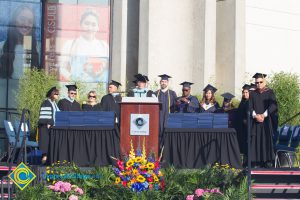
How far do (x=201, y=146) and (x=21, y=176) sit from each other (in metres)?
2.86

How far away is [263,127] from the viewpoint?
46.3ft

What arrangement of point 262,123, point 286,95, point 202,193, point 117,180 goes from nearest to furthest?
point 202,193 < point 117,180 < point 262,123 < point 286,95

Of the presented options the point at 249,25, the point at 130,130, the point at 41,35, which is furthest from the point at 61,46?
the point at 130,130

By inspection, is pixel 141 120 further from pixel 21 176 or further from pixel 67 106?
pixel 67 106

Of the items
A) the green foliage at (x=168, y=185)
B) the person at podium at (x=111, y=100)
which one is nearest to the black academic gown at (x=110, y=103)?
the person at podium at (x=111, y=100)

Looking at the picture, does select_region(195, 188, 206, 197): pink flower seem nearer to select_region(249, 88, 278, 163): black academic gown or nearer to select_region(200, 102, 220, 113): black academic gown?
select_region(249, 88, 278, 163): black academic gown

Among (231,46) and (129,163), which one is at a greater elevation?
(231,46)

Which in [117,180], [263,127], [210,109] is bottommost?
[117,180]

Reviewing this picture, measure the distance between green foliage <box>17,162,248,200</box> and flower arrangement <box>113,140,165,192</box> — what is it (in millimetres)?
93

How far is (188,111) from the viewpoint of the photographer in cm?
1402

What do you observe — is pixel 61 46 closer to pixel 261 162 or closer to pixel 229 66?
pixel 229 66

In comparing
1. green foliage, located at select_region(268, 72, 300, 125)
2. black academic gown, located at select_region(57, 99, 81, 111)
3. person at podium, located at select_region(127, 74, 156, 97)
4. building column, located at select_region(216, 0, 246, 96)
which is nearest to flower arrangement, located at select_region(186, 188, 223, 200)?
person at podium, located at select_region(127, 74, 156, 97)

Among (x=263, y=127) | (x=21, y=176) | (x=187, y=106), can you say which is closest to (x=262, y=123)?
(x=263, y=127)

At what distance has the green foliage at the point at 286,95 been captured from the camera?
19312 millimetres
